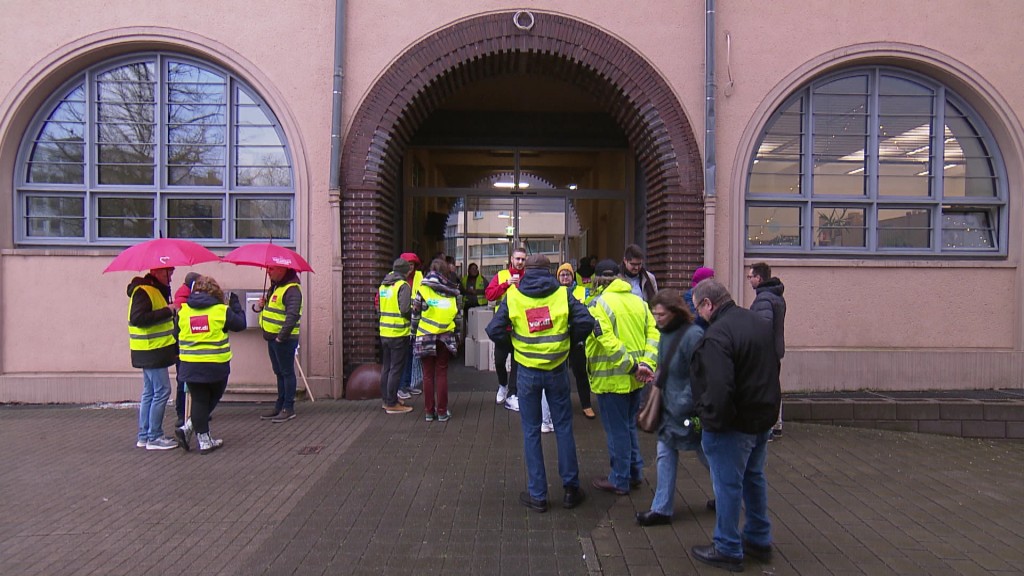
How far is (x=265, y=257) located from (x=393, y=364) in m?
1.82

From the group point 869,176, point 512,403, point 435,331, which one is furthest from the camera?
point 869,176

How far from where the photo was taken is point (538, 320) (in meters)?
4.61

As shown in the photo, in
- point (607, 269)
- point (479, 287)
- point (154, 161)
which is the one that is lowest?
point (479, 287)

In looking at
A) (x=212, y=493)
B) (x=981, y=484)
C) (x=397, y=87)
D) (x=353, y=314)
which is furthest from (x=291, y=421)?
(x=981, y=484)

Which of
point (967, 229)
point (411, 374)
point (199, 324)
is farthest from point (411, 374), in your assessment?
point (967, 229)

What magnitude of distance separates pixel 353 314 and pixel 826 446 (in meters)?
5.64

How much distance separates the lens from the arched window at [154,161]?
8344mm

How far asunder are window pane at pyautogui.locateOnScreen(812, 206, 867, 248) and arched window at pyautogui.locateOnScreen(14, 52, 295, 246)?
698 centimetres

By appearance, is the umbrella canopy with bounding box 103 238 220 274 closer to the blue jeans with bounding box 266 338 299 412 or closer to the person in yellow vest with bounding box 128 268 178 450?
the person in yellow vest with bounding box 128 268 178 450

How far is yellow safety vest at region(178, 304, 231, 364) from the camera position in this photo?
601 cm

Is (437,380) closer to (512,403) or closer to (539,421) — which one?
(512,403)

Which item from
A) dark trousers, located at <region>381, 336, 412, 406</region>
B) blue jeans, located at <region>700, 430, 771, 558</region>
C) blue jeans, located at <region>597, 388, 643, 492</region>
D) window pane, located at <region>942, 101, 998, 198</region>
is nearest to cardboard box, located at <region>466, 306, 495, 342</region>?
dark trousers, located at <region>381, 336, 412, 406</region>

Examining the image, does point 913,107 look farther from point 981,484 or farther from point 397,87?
point 397,87

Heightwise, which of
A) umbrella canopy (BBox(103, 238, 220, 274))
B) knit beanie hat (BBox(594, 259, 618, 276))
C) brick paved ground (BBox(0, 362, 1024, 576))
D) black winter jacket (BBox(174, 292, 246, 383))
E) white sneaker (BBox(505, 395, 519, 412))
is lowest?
brick paved ground (BBox(0, 362, 1024, 576))
